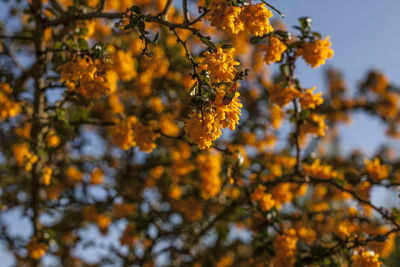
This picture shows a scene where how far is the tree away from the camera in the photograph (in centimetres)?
211

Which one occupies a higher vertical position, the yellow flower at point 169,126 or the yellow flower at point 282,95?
the yellow flower at point 169,126

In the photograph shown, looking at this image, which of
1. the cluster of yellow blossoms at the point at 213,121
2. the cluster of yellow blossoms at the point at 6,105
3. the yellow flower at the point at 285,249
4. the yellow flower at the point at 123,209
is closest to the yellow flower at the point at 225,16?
the cluster of yellow blossoms at the point at 213,121

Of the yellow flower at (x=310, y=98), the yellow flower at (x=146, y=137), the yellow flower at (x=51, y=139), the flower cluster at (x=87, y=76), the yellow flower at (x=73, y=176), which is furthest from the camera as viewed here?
the yellow flower at (x=73, y=176)

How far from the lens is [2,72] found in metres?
3.13

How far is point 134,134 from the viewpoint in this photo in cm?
285

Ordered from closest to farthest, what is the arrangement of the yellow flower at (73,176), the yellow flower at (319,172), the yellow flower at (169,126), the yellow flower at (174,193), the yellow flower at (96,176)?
the yellow flower at (319,172) < the yellow flower at (169,126) < the yellow flower at (174,193) < the yellow flower at (96,176) < the yellow flower at (73,176)

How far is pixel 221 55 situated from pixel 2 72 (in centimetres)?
234

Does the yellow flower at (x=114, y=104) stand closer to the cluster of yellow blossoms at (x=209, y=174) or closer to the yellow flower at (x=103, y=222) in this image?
the yellow flower at (x=103, y=222)

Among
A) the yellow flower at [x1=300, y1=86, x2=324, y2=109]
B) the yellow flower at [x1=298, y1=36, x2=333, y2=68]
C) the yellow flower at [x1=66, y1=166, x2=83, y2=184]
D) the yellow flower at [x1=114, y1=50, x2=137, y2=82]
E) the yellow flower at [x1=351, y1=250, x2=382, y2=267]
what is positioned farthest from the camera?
the yellow flower at [x1=66, y1=166, x2=83, y2=184]

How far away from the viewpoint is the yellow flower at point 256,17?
1929 mm

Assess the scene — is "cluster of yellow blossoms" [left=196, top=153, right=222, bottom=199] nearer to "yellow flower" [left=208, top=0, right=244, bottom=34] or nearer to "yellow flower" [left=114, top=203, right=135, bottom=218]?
"yellow flower" [left=114, top=203, right=135, bottom=218]

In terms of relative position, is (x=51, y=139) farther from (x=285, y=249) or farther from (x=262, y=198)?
(x=285, y=249)

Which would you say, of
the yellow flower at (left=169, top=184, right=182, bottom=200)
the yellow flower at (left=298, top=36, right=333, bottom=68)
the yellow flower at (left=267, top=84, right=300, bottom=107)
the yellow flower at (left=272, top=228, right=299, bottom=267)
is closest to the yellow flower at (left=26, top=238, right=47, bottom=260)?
the yellow flower at (left=272, top=228, right=299, bottom=267)

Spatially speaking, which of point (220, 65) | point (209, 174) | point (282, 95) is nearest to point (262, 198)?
point (282, 95)
